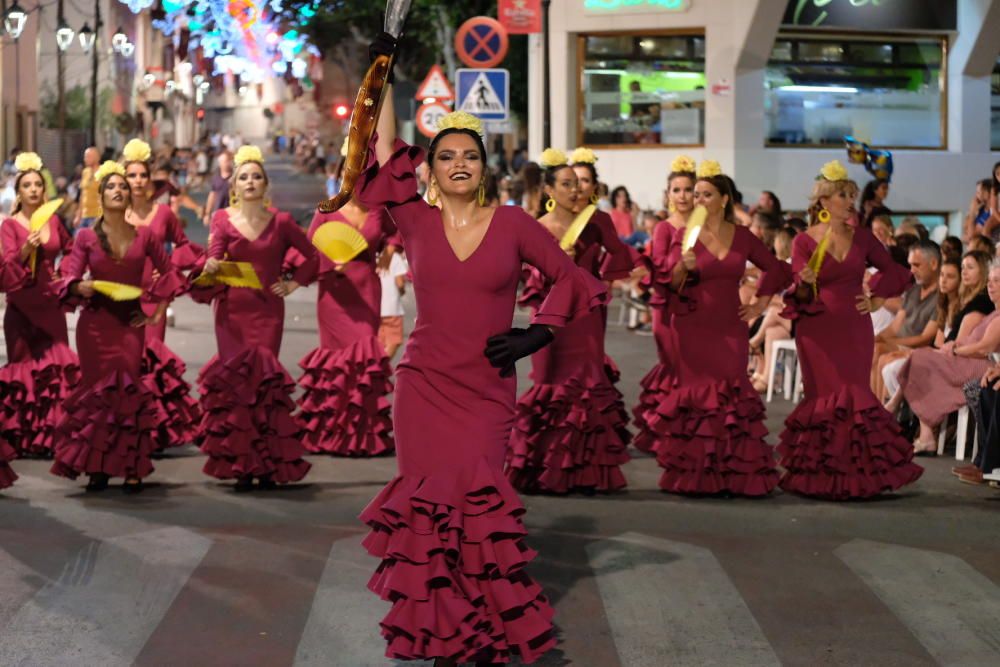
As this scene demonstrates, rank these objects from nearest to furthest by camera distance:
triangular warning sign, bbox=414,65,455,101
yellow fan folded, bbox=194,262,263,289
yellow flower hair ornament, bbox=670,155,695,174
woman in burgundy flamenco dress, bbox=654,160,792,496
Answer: woman in burgundy flamenco dress, bbox=654,160,792,496, yellow fan folded, bbox=194,262,263,289, yellow flower hair ornament, bbox=670,155,695,174, triangular warning sign, bbox=414,65,455,101

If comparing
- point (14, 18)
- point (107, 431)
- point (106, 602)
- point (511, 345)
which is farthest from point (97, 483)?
point (14, 18)

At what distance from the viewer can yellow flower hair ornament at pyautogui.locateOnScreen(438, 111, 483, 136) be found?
6961mm

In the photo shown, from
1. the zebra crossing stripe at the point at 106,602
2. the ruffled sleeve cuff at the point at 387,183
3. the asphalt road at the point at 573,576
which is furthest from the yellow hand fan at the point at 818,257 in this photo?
the ruffled sleeve cuff at the point at 387,183

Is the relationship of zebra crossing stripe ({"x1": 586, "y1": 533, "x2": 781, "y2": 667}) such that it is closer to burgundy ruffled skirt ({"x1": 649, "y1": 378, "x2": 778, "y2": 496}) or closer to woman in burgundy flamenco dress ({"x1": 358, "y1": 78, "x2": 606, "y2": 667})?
woman in burgundy flamenco dress ({"x1": 358, "y1": 78, "x2": 606, "y2": 667})

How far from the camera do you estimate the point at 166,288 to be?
10859mm

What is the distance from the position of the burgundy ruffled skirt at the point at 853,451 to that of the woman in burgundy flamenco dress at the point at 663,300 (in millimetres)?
1036

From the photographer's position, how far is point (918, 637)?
7340 millimetres

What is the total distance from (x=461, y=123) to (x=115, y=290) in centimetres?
436

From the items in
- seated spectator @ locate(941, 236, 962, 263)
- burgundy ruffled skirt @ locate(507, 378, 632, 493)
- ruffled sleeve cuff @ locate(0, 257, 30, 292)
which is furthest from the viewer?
seated spectator @ locate(941, 236, 962, 263)

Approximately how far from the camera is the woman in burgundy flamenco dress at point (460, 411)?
664 centimetres

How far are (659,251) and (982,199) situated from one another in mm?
7739

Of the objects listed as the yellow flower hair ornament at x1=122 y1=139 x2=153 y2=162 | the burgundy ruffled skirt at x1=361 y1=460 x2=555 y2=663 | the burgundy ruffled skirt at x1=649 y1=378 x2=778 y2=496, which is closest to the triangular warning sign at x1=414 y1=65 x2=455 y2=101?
the yellow flower hair ornament at x1=122 y1=139 x2=153 y2=162

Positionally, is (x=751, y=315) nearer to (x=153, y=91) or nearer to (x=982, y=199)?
(x=982, y=199)

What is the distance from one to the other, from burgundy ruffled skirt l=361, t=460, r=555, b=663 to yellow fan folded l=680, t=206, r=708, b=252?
4.00 metres
